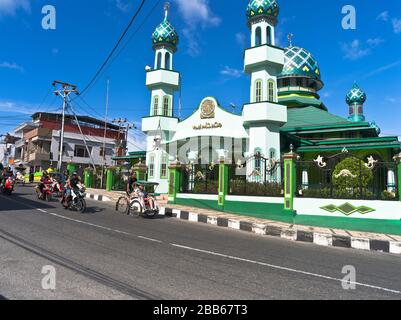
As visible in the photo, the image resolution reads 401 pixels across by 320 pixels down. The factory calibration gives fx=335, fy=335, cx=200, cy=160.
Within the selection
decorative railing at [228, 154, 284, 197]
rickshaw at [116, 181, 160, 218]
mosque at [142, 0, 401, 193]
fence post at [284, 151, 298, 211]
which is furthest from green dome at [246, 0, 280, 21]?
rickshaw at [116, 181, 160, 218]

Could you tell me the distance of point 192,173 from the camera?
1586 centimetres

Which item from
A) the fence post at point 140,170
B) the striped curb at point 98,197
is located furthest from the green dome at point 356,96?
the striped curb at point 98,197

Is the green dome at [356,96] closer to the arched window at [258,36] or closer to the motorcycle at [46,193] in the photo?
the arched window at [258,36]

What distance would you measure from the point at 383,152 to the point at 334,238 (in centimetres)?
1286

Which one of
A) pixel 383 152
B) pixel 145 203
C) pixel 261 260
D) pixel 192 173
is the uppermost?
pixel 383 152

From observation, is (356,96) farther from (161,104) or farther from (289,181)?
(289,181)

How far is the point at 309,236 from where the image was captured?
9.67 m

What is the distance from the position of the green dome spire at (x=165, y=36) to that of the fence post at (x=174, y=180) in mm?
11163

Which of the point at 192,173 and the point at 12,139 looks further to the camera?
the point at 12,139

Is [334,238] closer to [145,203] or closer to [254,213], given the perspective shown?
[254,213]

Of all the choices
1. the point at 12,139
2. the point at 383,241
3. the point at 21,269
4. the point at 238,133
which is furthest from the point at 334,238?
the point at 12,139

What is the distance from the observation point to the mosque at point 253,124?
1869 centimetres

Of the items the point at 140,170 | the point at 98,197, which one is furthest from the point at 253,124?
the point at 98,197

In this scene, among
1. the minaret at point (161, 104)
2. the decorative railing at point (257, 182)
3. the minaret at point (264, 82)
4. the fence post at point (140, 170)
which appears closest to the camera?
the decorative railing at point (257, 182)
